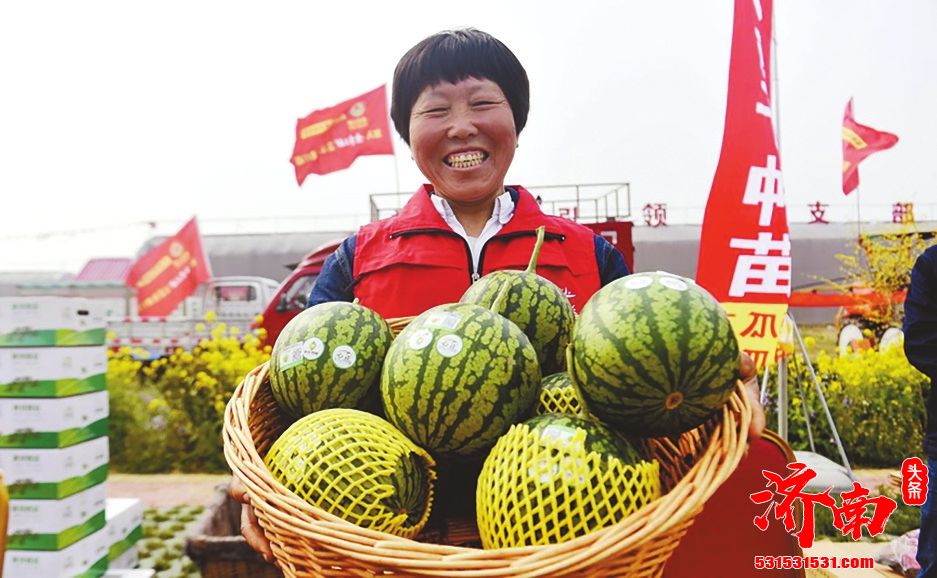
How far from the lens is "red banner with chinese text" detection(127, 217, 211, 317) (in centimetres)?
977

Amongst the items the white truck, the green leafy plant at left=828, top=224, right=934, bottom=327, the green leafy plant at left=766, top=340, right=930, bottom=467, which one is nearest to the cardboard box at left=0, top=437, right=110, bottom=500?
the green leafy plant at left=766, top=340, right=930, bottom=467

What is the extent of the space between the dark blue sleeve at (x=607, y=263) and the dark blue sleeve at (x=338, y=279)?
34.4 inches

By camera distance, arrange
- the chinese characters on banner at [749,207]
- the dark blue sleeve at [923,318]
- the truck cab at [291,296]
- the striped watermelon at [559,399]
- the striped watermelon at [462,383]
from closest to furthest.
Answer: the striped watermelon at [462,383] → the striped watermelon at [559,399] → the dark blue sleeve at [923,318] → the chinese characters on banner at [749,207] → the truck cab at [291,296]

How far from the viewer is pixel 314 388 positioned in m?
1.35

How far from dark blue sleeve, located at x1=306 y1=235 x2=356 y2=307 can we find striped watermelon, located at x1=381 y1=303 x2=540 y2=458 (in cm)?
92

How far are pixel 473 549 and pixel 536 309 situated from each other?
0.63 m

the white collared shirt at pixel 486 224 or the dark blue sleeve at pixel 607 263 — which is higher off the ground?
the white collared shirt at pixel 486 224

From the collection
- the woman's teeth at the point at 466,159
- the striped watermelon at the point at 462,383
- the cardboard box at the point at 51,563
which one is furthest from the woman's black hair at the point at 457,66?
the cardboard box at the point at 51,563

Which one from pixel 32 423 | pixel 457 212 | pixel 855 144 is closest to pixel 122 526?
pixel 32 423

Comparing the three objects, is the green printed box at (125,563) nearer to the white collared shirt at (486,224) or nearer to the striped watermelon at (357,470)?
the white collared shirt at (486,224)

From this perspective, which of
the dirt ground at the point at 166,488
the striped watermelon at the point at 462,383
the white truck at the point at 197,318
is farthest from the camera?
the white truck at the point at 197,318

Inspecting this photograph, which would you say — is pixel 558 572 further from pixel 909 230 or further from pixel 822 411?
pixel 909 230

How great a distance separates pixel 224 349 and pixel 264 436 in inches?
232

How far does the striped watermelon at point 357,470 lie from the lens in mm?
1060
